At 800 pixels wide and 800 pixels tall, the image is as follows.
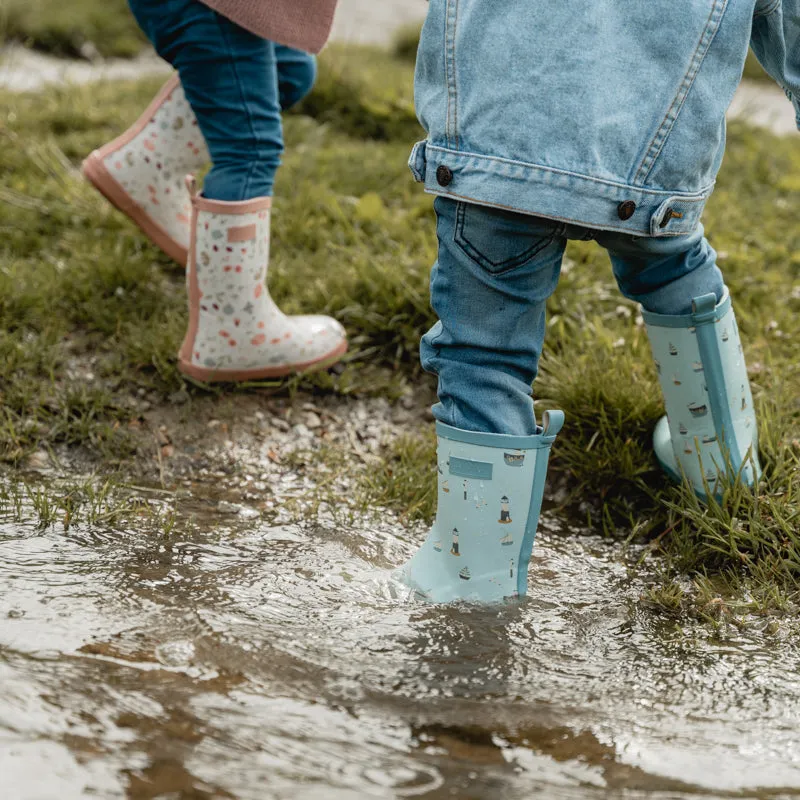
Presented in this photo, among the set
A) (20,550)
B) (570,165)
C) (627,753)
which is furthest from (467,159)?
(20,550)

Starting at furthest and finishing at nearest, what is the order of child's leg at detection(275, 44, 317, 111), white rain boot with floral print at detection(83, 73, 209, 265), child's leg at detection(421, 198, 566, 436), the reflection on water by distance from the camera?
1. white rain boot with floral print at detection(83, 73, 209, 265)
2. child's leg at detection(275, 44, 317, 111)
3. child's leg at detection(421, 198, 566, 436)
4. the reflection on water

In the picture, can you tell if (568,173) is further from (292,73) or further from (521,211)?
(292,73)

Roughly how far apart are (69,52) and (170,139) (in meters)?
3.98

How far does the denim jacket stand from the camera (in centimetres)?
151

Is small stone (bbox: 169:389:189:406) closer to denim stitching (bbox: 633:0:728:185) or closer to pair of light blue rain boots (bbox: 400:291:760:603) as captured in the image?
pair of light blue rain boots (bbox: 400:291:760:603)

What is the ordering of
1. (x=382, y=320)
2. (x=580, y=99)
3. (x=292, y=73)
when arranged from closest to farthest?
(x=580, y=99), (x=292, y=73), (x=382, y=320)

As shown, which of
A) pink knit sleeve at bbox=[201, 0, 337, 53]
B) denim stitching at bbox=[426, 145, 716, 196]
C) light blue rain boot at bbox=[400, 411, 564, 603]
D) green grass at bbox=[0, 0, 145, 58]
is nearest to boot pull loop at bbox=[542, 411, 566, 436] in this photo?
light blue rain boot at bbox=[400, 411, 564, 603]

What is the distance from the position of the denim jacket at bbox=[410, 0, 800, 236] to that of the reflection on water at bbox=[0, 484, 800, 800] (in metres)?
0.69

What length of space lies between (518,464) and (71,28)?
5.66m

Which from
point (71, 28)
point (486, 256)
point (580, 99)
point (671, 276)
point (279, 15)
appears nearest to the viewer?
point (580, 99)

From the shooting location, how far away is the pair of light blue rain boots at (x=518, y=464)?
1.72 meters

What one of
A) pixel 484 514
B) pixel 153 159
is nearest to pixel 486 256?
pixel 484 514

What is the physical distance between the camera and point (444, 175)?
159cm

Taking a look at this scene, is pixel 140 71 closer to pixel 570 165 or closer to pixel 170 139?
pixel 170 139
